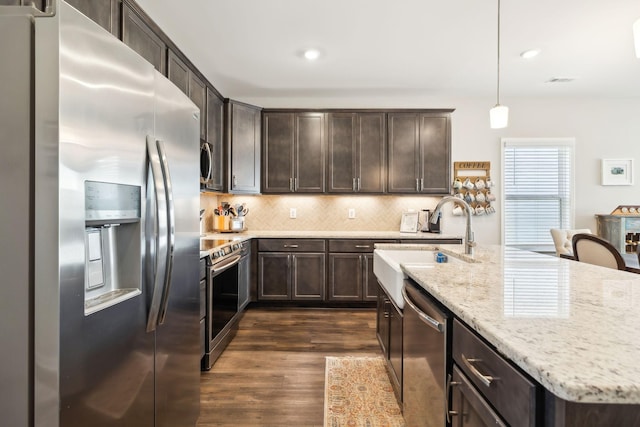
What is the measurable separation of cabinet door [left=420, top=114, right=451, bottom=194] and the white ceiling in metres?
0.41

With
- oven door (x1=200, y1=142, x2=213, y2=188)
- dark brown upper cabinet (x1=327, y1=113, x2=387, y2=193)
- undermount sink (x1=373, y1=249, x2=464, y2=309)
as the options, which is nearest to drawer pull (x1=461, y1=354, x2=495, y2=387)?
undermount sink (x1=373, y1=249, x2=464, y2=309)

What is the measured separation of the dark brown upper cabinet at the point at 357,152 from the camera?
13.6 ft

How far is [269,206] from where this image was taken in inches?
177

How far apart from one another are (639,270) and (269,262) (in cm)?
338

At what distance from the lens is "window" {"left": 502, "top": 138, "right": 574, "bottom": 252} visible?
4.45 metres

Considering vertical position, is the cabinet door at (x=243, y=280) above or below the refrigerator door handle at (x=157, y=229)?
below

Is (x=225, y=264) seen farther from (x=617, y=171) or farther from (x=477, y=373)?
(x=617, y=171)

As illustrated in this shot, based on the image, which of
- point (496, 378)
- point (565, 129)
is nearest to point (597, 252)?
point (496, 378)

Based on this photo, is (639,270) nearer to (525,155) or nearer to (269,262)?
(525,155)

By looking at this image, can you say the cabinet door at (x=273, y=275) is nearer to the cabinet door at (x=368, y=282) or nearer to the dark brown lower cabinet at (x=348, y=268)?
the dark brown lower cabinet at (x=348, y=268)

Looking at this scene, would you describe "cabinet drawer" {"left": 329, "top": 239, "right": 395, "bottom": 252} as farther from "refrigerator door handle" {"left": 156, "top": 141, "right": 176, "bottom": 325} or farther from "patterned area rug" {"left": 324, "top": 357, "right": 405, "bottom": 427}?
"refrigerator door handle" {"left": 156, "top": 141, "right": 176, "bottom": 325}

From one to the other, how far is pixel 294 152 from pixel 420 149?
1608 mm

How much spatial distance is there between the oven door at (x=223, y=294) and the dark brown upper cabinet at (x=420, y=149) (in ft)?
7.32

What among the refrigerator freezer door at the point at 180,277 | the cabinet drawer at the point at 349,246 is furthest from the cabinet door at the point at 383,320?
the cabinet drawer at the point at 349,246
